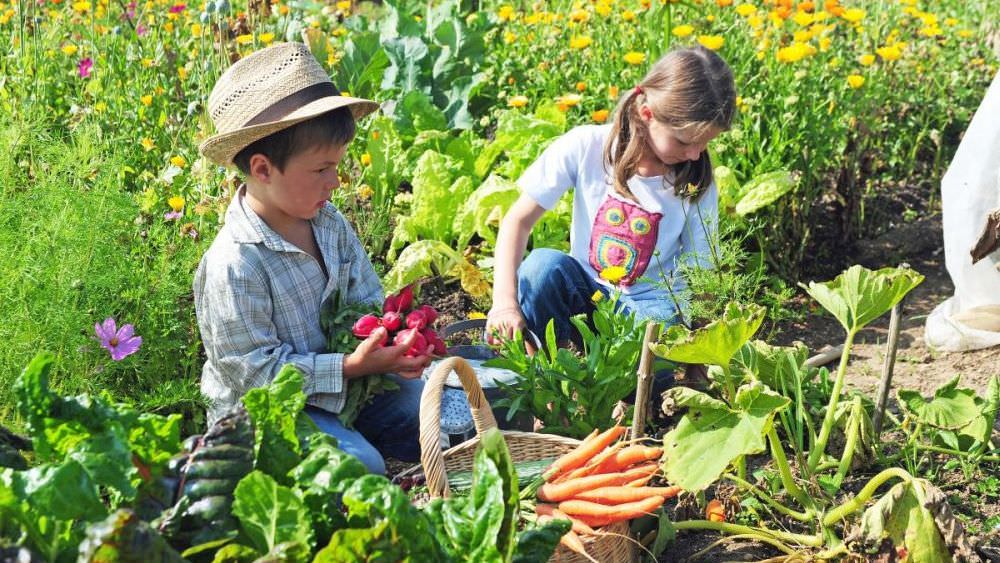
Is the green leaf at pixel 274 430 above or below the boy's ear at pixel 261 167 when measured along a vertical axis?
below

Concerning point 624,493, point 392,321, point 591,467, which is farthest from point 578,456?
point 392,321

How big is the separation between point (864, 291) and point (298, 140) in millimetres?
1337

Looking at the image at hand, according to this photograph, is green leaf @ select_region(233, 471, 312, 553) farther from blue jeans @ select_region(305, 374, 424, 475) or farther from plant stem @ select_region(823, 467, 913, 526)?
plant stem @ select_region(823, 467, 913, 526)

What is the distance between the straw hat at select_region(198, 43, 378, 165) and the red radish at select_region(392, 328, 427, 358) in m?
0.53

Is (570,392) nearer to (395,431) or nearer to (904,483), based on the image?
(395,431)

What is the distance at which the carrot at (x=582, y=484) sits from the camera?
7.73 ft

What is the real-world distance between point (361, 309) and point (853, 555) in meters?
1.29

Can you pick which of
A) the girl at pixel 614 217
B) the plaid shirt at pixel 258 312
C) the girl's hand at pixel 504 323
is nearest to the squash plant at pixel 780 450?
the girl's hand at pixel 504 323

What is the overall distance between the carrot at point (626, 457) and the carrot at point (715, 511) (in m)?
0.25

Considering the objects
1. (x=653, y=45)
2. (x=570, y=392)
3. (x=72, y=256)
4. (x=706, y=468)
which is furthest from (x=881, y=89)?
(x=72, y=256)

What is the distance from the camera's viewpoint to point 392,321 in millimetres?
2480

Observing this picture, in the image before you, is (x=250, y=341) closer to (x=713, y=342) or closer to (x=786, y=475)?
(x=713, y=342)

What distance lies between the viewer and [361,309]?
267 cm

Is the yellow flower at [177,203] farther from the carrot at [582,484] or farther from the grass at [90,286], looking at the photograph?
the carrot at [582,484]
